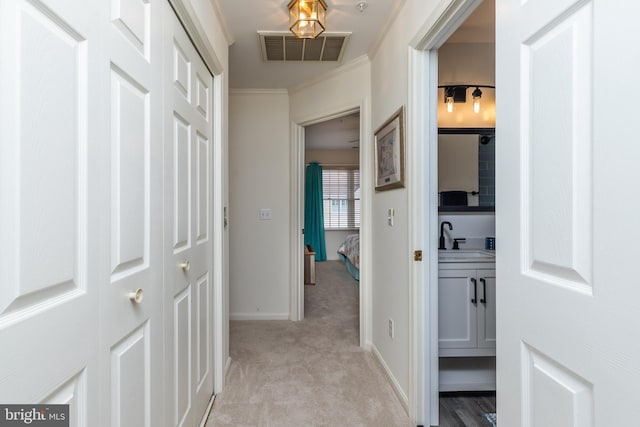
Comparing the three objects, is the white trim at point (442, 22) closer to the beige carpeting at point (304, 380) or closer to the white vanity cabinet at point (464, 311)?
the white vanity cabinet at point (464, 311)

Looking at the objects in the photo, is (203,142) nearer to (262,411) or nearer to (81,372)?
(81,372)

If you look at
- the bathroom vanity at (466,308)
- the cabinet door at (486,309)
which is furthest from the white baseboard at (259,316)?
the cabinet door at (486,309)

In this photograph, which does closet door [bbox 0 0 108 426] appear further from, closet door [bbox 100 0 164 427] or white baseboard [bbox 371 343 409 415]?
white baseboard [bbox 371 343 409 415]

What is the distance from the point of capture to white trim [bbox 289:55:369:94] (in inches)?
114

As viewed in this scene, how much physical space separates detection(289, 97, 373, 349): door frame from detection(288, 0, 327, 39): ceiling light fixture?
100 cm

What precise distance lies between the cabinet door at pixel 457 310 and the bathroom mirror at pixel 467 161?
2.76 ft

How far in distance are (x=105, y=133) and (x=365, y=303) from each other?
2.44m

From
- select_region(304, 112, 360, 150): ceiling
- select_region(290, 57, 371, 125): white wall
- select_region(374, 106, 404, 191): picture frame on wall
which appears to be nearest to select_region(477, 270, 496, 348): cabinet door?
select_region(374, 106, 404, 191): picture frame on wall

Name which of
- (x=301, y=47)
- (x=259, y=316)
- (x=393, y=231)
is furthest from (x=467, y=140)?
(x=259, y=316)

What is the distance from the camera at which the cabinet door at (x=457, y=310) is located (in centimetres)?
213

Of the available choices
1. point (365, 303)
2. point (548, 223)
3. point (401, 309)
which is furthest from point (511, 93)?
point (365, 303)

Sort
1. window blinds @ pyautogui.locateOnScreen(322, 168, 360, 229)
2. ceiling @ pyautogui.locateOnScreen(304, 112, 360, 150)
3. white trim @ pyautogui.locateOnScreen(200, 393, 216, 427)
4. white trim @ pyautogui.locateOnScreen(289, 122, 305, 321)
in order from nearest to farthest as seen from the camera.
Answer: white trim @ pyautogui.locateOnScreen(200, 393, 216, 427) < white trim @ pyautogui.locateOnScreen(289, 122, 305, 321) < ceiling @ pyautogui.locateOnScreen(304, 112, 360, 150) < window blinds @ pyautogui.locateOnScreen(322, 168, 360, 229)

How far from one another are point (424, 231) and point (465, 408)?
108cm

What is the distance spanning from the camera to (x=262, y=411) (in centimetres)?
200
